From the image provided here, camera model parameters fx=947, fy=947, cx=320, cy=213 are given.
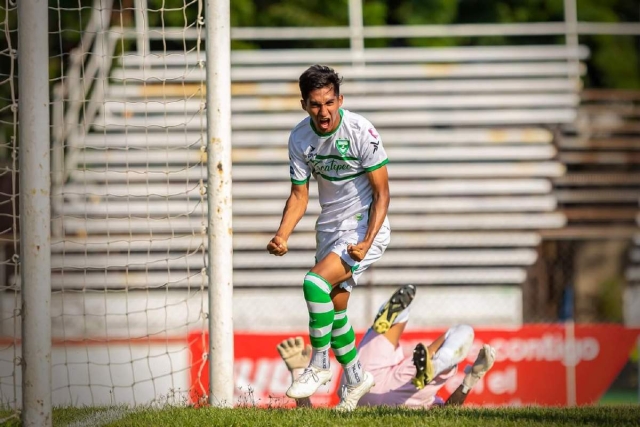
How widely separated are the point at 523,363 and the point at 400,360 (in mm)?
4185

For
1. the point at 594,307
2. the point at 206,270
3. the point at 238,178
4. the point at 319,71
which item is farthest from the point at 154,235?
the point at 319,71

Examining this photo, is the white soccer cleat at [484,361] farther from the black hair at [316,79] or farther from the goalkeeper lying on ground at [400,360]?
the black hair at [316,79]

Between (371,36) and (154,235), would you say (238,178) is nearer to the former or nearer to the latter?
(154,235)

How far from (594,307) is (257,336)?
255 inches

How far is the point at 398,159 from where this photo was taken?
528 inches

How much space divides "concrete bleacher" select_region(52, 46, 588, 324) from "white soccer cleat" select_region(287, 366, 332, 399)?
300 inches

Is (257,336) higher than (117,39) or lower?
lower

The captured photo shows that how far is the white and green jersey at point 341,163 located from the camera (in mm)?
5234

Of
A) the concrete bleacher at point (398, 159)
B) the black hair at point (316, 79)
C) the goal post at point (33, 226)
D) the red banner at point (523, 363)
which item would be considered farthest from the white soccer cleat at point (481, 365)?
the concrete bleacher at point (398, 159)

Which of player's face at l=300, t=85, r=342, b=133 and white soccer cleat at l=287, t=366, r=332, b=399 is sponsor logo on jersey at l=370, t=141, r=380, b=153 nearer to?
player's face at l=300, t=85, r=342, b=133

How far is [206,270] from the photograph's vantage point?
18.8 ft

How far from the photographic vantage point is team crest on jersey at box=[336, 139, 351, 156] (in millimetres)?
5227

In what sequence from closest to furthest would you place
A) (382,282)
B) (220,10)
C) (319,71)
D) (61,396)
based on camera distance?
(319,71), (220,10), (61,396), (382,282)

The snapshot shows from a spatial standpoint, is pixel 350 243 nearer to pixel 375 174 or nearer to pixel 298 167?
pixel 375 174
